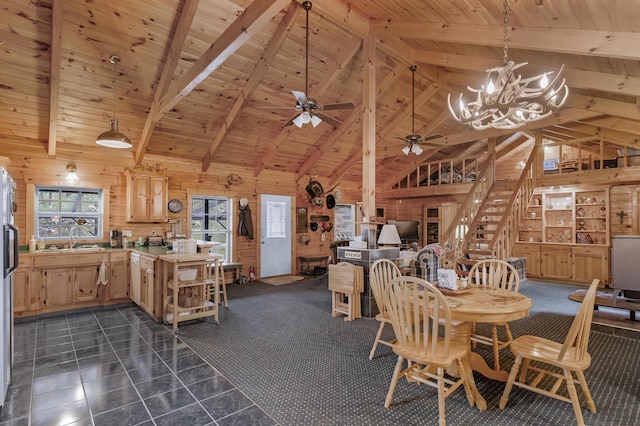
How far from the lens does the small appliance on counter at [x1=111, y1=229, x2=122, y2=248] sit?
5.68 meters

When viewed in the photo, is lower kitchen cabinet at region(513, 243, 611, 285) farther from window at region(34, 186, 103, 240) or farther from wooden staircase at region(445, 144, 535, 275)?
window at region(34, 186, 103, 240)

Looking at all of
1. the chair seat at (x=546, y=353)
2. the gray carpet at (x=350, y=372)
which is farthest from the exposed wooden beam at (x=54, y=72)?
the chair seat at (x=546, y=353)

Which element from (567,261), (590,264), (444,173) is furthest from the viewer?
(444,173)

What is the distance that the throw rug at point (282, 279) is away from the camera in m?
7.35

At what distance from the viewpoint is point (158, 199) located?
20.1 ft

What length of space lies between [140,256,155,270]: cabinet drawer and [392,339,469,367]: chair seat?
140 inches

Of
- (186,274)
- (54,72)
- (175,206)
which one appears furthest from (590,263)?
(54,72)

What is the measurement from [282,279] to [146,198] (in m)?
3.38

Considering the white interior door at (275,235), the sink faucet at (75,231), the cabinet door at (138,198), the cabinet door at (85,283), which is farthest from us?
the white interior door at (275,235)

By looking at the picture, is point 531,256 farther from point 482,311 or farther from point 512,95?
point 482,311

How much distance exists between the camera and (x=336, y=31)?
197 inches

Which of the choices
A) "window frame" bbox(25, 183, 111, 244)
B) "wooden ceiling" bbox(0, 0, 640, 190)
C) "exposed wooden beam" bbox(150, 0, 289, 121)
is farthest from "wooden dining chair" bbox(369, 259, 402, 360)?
"window frame" bbox(25, 183, 111, 244)

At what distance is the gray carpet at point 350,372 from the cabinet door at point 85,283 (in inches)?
73.4

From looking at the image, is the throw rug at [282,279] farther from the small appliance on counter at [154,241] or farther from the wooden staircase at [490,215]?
the wooden staircase at [490,215]
